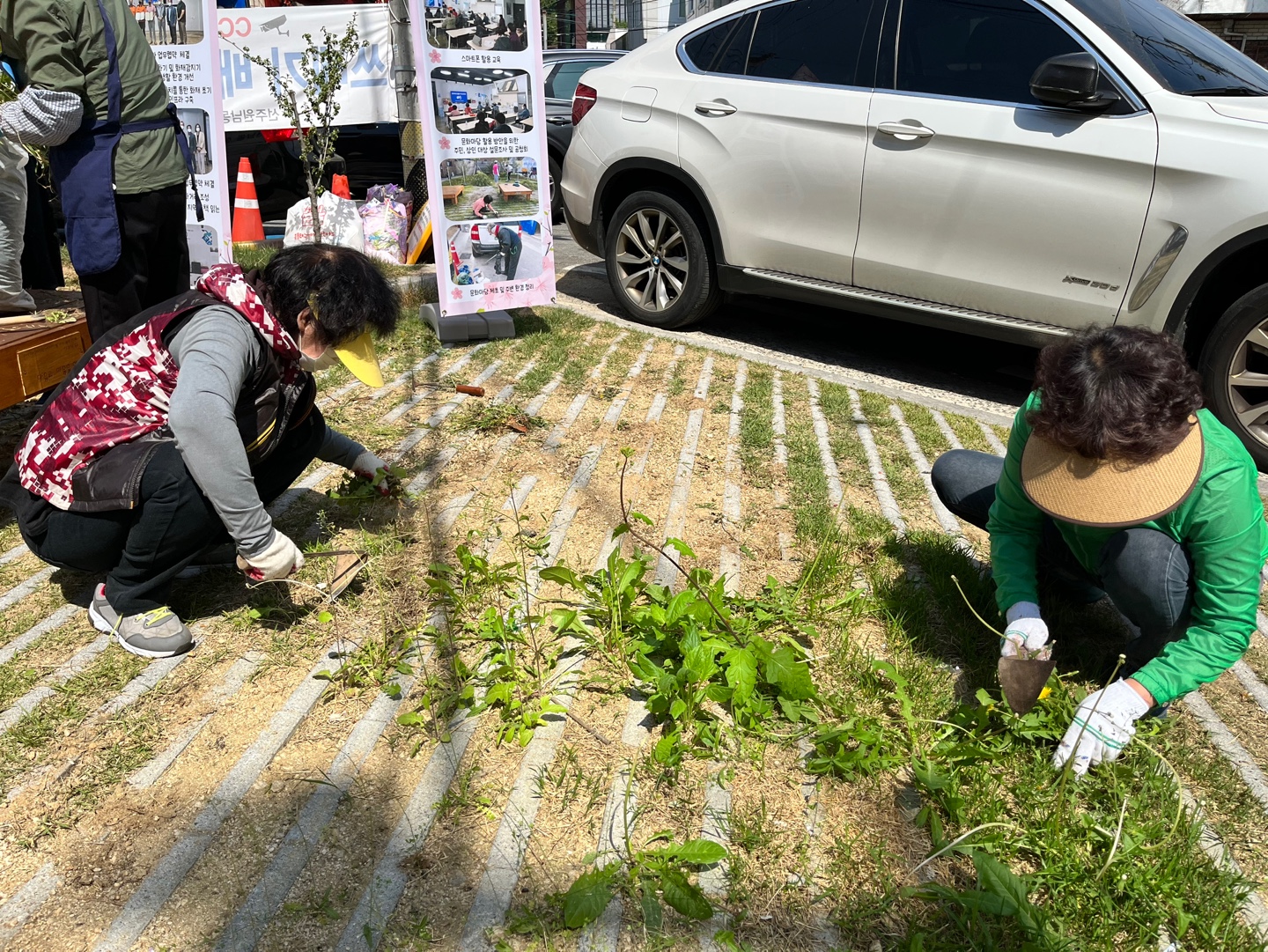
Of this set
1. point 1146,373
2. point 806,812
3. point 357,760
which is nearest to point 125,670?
point 357,760

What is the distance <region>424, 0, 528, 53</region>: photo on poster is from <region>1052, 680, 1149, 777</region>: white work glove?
4468mm

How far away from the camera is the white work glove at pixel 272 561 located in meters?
2.52

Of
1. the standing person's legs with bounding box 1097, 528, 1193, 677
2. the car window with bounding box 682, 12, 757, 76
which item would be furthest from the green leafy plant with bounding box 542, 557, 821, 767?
the car window with bounding box 682, 12, 757, 76

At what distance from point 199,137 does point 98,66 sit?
204 cm

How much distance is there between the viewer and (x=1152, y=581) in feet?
7.48

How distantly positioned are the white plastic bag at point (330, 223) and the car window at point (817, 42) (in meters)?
3.58

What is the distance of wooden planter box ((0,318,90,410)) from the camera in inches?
130

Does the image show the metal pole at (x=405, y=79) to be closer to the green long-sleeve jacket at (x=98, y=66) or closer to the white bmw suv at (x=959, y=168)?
the white bmw suv at (x=959, y=168)

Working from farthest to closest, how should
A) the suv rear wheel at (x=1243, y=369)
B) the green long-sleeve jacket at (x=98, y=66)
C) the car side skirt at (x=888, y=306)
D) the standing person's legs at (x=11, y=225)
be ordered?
the car side skirt at (x=888, y=306) < the standing person's legs at (x=11, y=225) < the suv rear wheel at (x=1243, y=369) < the green long-sleeve jacket at (x=98, y=66)

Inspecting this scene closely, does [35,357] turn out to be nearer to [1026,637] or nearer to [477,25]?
[477,25]

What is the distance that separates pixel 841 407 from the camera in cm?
470

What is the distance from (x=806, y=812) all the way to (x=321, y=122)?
→ 23.7ft

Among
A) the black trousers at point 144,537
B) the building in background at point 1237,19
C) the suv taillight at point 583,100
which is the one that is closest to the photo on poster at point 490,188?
the suv taillight at point 583,100

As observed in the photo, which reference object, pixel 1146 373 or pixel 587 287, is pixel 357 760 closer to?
pixel 1146 373
